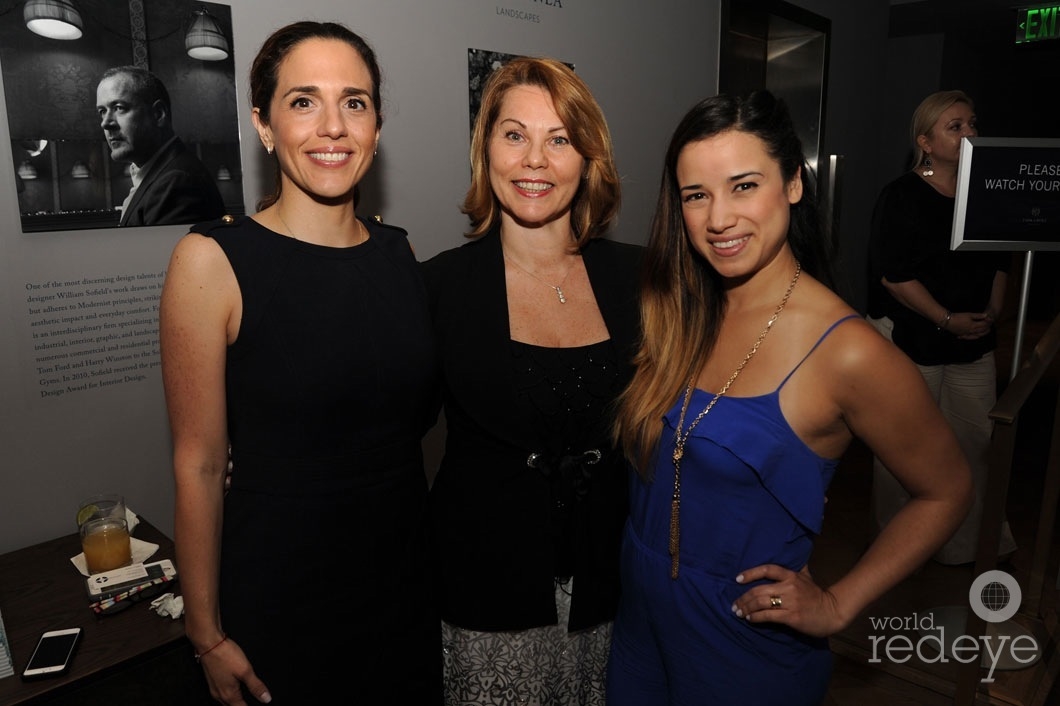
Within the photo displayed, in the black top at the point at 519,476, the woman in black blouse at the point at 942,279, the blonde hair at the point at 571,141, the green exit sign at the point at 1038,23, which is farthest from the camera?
the green exit sign at the point at 1038,23

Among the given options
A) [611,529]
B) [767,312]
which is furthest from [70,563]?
[767,312]

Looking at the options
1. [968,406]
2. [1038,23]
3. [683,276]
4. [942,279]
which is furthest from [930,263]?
[1038,23]

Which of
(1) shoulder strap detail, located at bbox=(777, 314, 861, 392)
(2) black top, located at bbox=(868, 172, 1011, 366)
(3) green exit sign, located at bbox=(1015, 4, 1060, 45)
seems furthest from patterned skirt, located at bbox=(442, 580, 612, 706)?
(3) green exit sign, located at bbox=(1015, 4, 1060, 45)

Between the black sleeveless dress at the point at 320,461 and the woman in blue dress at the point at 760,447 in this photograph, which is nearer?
the woman in blue dress at the point at 760,447

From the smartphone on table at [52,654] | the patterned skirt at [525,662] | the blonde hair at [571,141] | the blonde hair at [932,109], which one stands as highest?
the blonde hair at [932,109]

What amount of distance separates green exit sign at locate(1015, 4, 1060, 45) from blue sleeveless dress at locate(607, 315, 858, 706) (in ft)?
25.2

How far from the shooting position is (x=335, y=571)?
5.33 ft

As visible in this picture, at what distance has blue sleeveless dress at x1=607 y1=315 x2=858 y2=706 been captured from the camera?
4.56ft

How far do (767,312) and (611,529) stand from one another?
0.64 meters

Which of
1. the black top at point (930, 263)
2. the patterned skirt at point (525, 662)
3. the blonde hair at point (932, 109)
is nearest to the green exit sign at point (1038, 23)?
the blonde hair at point (932, 109)

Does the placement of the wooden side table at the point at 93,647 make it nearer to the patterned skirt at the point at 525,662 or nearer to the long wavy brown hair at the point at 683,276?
the patterned skirt at the point at 525,662

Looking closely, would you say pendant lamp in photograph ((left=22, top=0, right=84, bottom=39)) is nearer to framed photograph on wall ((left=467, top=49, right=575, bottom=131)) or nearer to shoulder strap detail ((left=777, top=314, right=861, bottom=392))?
framed photograph on wall ((left=467, top=49, right=575, bottom=131))

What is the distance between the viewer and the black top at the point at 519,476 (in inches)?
67.6

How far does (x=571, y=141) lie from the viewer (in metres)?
1.87
